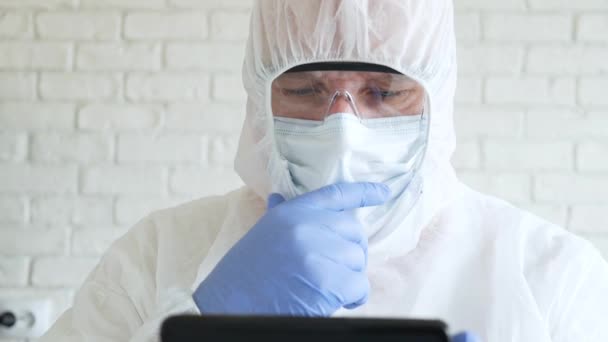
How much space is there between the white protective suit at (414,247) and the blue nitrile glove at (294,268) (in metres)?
0.10

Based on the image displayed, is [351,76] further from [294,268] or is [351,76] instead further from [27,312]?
[27,312]

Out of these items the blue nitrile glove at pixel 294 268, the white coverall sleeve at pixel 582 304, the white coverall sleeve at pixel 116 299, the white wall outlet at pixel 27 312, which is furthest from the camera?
the white wall outlet at pixel 27 312

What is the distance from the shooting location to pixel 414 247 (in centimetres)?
109

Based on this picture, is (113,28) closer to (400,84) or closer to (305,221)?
(400,84)

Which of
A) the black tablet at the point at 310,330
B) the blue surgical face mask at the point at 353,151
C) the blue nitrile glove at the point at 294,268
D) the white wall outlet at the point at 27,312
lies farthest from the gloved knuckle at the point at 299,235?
the white wall outlet at the point at 27,312

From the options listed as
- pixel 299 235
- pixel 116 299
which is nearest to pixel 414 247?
pixel 299 235

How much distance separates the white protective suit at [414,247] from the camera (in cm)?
100

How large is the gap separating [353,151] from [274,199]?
139 mm

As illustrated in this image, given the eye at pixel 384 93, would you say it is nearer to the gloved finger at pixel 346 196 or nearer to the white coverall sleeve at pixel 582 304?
the gloved finger at pixel 346 196

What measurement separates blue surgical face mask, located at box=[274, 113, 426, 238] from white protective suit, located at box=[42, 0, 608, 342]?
24 mm

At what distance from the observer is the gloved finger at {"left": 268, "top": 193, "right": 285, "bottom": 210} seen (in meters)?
1.03

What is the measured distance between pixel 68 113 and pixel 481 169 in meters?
1.05

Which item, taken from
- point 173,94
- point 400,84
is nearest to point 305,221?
point 400,84

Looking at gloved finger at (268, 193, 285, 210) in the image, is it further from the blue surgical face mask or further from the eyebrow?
the eyebrow
